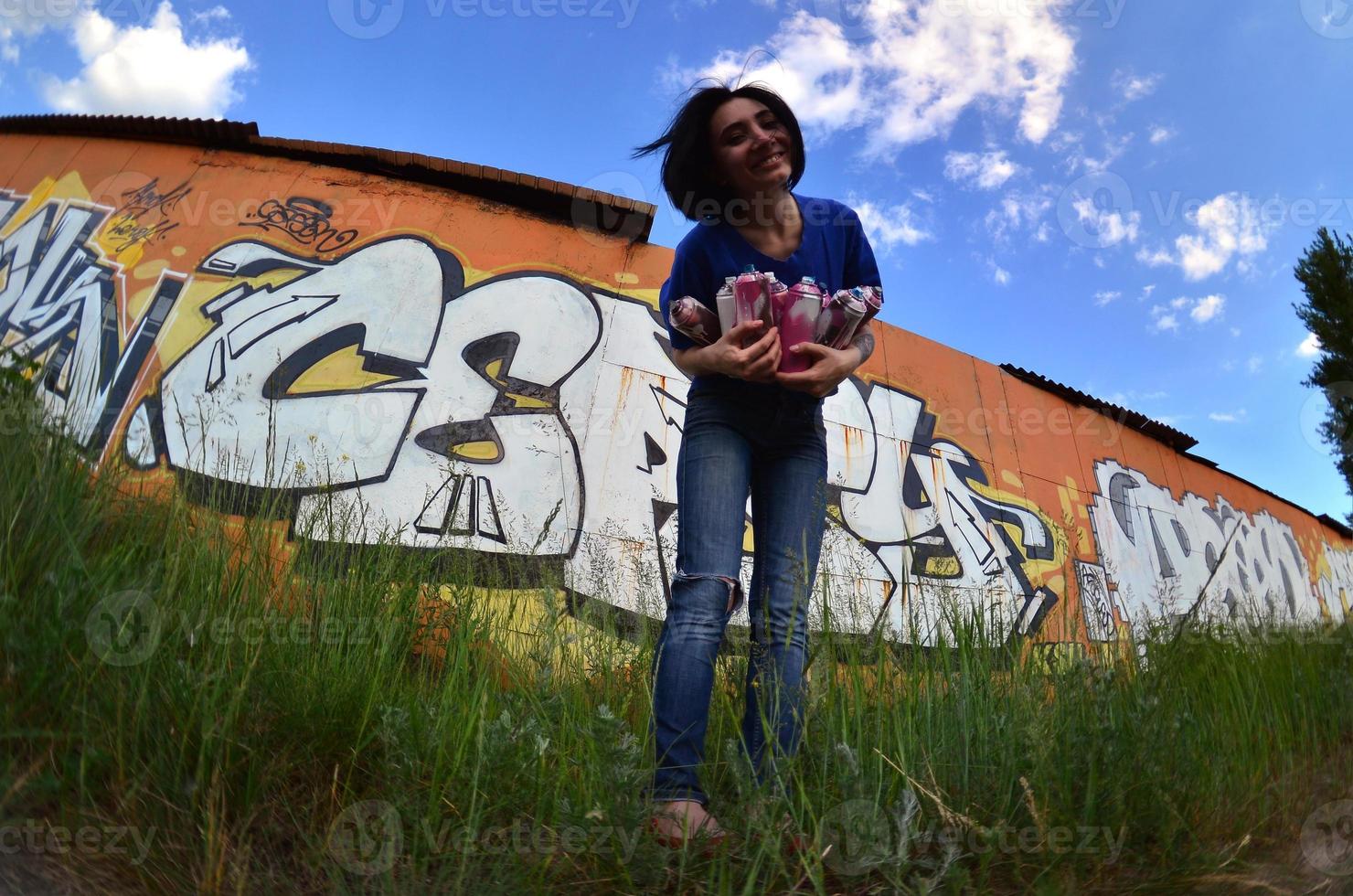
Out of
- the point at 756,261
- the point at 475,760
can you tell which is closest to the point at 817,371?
the point at 756,261

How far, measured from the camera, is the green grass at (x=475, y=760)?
1.25 meters

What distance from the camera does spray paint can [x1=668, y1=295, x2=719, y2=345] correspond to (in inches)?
71.6

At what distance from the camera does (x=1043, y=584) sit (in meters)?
8.47

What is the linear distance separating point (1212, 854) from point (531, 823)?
1254mm

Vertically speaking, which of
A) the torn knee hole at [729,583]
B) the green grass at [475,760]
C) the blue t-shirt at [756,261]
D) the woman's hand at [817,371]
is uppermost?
the blue t-shirt at [756,261]

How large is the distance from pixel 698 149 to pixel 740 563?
116cm

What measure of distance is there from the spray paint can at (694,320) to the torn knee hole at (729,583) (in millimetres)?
587

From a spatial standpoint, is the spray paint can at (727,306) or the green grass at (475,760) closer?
the green grass at (475,760)

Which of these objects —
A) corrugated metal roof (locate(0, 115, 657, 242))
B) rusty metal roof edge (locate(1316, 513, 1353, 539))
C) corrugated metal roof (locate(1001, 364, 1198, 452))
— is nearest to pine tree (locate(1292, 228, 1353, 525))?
rusty metal roof edge (locate(1316, 513, 1353, 539))

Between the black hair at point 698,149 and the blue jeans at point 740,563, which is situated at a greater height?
the black hair at point 698,149

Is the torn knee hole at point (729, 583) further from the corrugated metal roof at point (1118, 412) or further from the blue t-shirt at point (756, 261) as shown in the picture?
the corrugated metal roof at point (1118, 412)

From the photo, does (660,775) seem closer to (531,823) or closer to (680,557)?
(531,823)
